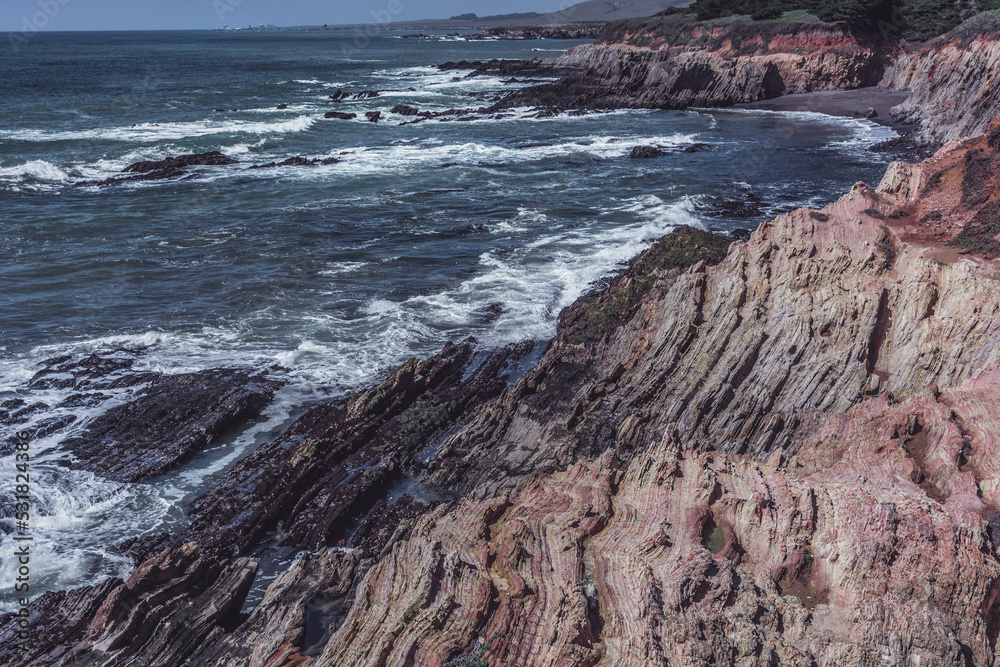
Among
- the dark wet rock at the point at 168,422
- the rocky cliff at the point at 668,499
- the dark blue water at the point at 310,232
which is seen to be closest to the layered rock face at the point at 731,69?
the dark blue water at the point at 310,232

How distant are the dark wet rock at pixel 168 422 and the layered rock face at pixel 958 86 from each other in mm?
35723

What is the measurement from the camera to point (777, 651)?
665 centimetres

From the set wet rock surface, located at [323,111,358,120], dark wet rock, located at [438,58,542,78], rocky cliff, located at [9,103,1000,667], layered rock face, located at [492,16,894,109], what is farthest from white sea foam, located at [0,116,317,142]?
dark wet rock, located at [438,58,542,78]

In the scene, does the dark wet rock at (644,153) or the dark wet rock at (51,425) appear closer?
the dark wet rock at (51,425)

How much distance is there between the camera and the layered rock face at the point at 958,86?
33969 mm

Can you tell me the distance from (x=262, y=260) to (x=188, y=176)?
52.1ft

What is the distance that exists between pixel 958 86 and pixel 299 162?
39.3 meters

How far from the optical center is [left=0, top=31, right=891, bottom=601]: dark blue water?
15.7 m

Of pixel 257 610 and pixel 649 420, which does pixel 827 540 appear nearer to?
pixel 649 420

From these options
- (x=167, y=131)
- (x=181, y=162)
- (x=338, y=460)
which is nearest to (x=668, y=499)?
(x=338, y=460)

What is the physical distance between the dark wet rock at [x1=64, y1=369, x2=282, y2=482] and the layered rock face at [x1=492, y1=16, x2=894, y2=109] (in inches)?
2051

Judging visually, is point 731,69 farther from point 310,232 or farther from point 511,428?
point 511,428

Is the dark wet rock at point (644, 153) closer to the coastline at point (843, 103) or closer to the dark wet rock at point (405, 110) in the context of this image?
the coastline at point (843, 103)

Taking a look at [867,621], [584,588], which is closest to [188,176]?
[584,588]
